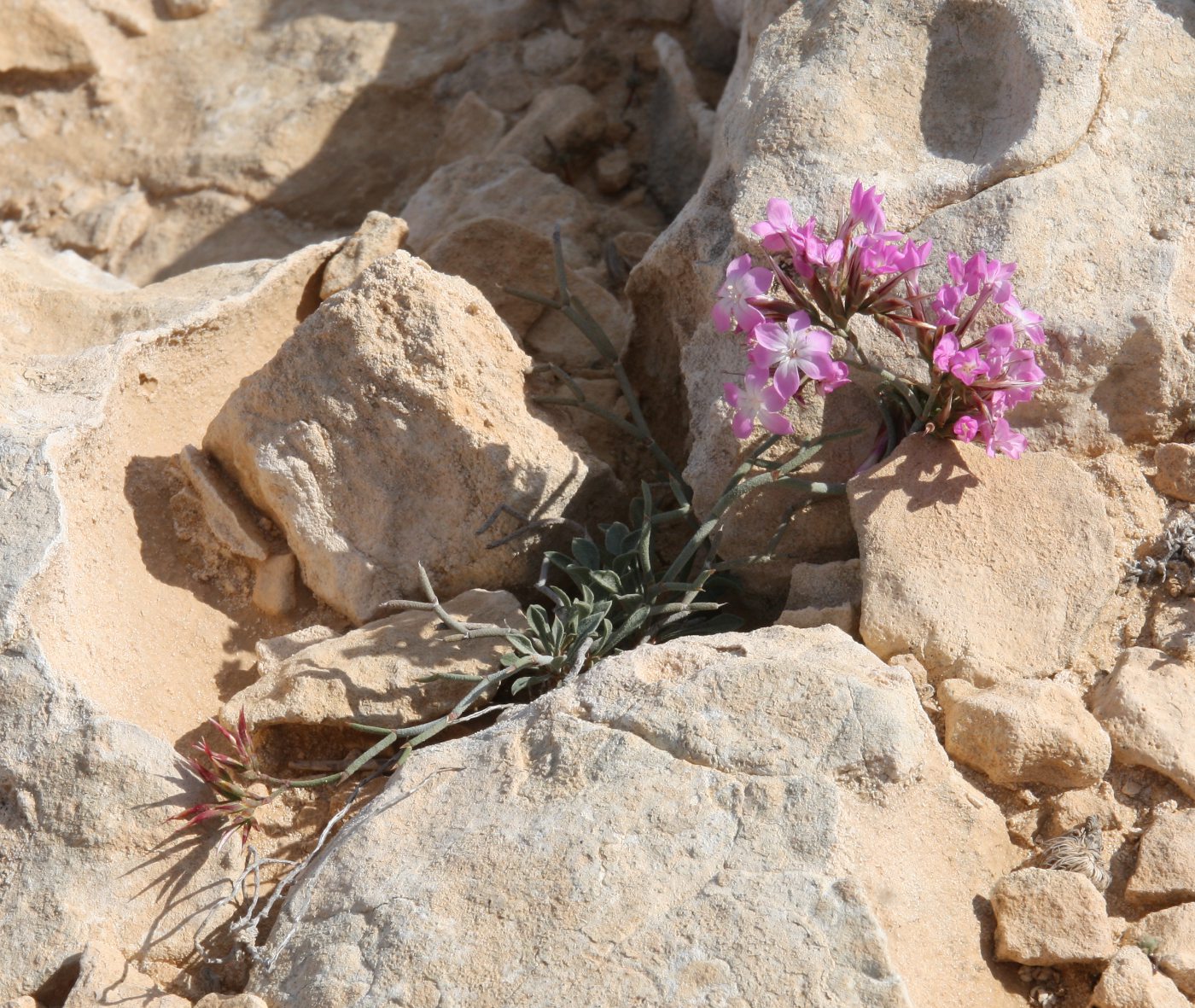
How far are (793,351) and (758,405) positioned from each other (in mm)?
140

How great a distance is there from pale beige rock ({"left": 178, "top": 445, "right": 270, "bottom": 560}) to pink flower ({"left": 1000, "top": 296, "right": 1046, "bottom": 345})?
1.94 m

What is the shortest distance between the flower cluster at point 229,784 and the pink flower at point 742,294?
1.39 metres

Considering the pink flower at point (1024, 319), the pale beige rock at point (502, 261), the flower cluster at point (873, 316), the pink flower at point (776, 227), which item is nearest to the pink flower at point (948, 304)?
the flower cluster at point (873, 316)

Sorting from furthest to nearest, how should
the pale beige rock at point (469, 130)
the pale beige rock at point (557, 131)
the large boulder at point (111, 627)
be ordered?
the pale beige rock at point (469, 130), the pale beige rock at point (557, 131), the large boulder at point (111, 627)

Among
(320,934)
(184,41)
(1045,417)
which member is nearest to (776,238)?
(1045,417)

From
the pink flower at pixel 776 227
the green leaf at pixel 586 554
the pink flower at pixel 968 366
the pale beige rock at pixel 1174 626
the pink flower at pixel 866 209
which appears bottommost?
the green leaf at pixel 586 554

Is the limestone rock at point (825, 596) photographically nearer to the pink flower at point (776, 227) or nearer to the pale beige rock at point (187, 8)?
the pink flower at point (776, 227)

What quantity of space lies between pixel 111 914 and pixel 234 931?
0.34m

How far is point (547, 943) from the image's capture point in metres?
2.16

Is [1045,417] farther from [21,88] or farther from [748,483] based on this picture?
[21,88]

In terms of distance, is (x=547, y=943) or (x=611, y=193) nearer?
(x=547, y=943)

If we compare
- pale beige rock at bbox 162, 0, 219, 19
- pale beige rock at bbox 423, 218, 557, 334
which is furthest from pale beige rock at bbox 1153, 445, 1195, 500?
pale beige rock at bbox 162, 0, 219, 19

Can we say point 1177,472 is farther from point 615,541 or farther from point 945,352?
point 615,541

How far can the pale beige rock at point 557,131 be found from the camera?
4828 millimetres
